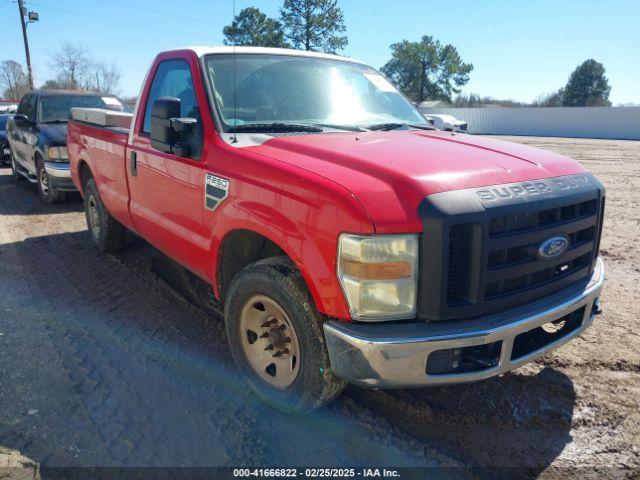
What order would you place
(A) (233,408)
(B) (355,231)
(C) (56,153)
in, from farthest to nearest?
(C) (56,153)
(A) (233,408)
(B) (355,231)

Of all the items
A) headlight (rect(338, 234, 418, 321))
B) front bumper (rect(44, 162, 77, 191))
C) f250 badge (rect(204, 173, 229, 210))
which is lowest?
front bumper (rect(44, 162, 77, 191))

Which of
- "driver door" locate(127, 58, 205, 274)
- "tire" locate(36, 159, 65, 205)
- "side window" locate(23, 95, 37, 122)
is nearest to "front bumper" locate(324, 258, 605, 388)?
"driver door" locate(127, 58, 205, 274)

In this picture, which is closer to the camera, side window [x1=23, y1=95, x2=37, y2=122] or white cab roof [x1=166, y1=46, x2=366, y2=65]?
white cab roof [x1=166, y1=46, x2=366, y2=65]

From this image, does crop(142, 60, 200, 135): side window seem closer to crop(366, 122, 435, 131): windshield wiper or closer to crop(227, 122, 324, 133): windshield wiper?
crop(227, 122, 324, 133): windshield wiper

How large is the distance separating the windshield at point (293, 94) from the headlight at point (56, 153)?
17.6 ft

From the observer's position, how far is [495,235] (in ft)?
7.43

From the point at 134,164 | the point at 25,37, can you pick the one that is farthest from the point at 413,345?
the point at 25,37

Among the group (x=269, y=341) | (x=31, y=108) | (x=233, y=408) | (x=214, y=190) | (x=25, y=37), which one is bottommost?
(x=233, y=408)

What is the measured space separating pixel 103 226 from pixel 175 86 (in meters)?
2.26

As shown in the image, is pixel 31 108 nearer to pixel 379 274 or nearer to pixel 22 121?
pixel 22 121

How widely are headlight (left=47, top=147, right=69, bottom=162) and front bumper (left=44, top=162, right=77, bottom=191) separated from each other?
0.08m

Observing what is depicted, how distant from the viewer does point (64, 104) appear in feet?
29.1

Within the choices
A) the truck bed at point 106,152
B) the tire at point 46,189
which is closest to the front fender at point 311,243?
the truck bed at point 106,152

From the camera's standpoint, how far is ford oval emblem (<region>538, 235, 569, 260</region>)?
2.43 m
